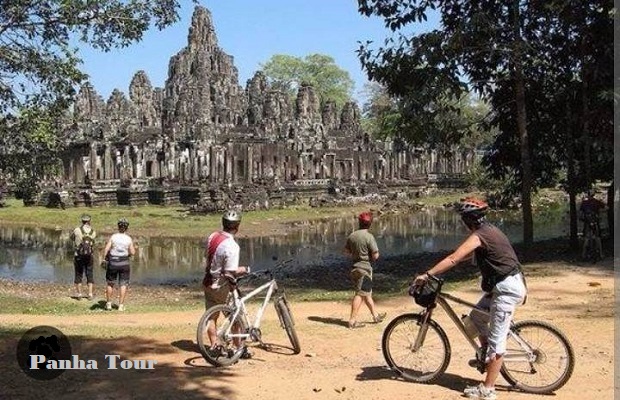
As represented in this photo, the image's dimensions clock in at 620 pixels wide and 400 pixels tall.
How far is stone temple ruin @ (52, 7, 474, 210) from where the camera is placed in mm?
39656

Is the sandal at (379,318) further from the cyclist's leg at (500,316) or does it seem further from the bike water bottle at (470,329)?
the cyclist's leg at (500,316)

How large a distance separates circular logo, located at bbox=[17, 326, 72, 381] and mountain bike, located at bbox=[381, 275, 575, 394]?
3.54 m

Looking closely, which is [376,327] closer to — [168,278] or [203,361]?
[203,361]

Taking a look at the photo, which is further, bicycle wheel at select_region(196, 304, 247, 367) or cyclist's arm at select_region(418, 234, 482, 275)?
bicycle wheel at select_region(196, 304, 247, 367)

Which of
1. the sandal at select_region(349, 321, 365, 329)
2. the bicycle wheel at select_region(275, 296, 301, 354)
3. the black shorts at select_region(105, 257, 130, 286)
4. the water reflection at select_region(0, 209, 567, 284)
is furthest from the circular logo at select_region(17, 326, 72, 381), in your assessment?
the water reflection at select_region(0, 209, 567, 284)

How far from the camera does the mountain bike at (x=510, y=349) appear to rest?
5934 millimetres

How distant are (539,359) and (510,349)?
Result: 0.91 feet

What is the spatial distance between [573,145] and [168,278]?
11.5 m

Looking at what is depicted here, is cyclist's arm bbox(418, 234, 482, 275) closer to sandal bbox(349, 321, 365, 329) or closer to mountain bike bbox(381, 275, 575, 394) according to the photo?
mountain bike bbox(381, 275, 575, 394)

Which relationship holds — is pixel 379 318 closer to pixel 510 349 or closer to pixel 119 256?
pixel 510 349

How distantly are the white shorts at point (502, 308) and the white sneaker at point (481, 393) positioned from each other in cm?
26

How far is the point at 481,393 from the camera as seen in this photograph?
567 cm

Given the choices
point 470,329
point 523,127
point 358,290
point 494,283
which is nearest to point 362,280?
point 358,290

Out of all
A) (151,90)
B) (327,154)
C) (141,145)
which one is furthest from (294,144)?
(151,90)
